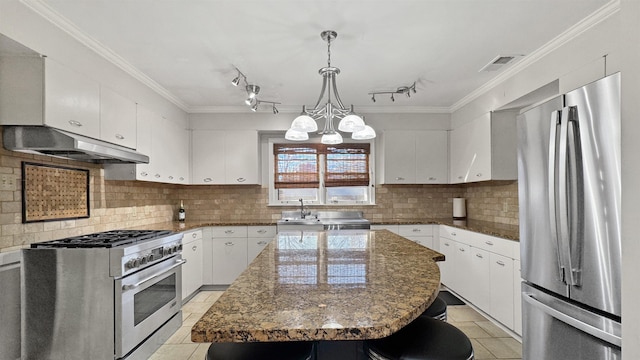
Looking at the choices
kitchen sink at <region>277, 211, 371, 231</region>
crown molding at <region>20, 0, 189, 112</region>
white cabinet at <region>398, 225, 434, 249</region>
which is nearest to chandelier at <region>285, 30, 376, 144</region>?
crown molding at <region>20, 0, 189, 112</region>

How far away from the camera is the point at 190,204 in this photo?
4.94 meters

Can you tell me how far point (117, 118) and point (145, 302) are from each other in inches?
62.5

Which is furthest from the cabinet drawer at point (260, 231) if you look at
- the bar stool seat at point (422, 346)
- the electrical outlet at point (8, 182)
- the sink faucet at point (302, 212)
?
the bar stool seat at point (422, 346)

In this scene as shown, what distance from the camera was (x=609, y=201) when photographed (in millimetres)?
1546

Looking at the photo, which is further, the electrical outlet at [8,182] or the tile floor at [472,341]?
the tile floor at [472,341]

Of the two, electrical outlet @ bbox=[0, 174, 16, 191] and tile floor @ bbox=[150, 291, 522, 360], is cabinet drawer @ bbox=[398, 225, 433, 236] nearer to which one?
tile floor @ bbox=[150, 291, 522, 360]

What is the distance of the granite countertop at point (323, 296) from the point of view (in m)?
0.93

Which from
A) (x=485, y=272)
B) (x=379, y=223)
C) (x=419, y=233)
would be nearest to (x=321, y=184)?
(x=379, y=223)

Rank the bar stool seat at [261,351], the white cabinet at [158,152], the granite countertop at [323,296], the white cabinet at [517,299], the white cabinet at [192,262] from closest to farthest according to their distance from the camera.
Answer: the granite countertop at [323,296] < the bar stool seat at [261,351] < the white cabinet at [517,299] < the white cabinet at [158,152] < the white cabinet at [192,262]

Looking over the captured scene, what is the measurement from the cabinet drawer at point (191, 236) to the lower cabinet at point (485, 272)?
3096 millimetres

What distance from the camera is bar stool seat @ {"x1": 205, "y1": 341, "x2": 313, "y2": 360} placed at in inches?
44.8

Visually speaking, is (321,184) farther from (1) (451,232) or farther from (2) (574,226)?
(2) (574,226)

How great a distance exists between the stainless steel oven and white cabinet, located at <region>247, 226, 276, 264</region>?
4.08 feet

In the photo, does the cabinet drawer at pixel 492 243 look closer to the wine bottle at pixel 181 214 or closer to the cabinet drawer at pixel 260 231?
the cabinet drawer at pixel 260 231
